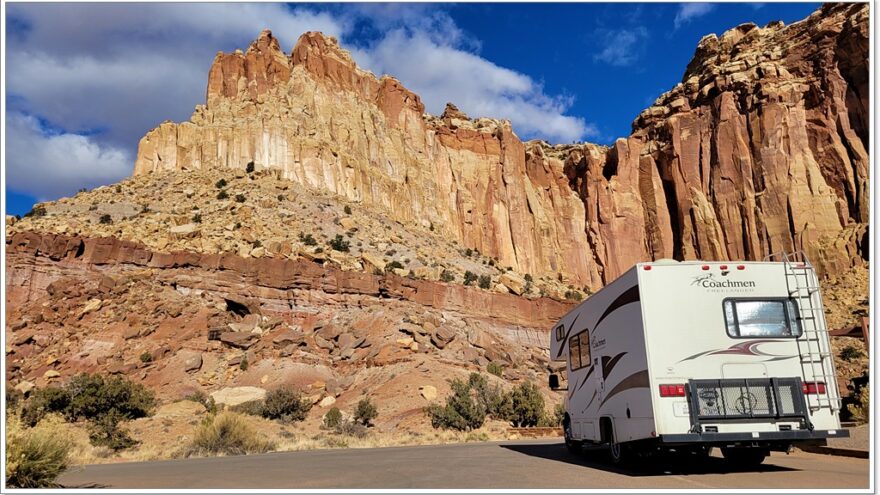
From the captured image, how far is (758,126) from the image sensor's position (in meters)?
73.9

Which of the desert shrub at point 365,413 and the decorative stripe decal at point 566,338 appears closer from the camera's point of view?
the decorative stripe decal at point 566,338

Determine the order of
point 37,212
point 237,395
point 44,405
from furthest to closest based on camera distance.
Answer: point 37,212, point 237,395, point 44,405

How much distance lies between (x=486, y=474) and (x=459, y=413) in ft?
48.5

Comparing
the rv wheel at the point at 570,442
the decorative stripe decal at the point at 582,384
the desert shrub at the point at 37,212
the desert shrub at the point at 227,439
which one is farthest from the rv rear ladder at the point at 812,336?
the desert shrub at the point at 37,212

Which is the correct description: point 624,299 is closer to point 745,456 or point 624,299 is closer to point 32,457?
point 745,456

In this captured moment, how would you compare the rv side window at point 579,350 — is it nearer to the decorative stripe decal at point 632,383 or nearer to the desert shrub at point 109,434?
the decorative stripe decal at point 632,383

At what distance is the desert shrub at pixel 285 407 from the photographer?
82.6 ft

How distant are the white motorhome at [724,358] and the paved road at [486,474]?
23.6 inches

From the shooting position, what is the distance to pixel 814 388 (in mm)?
9930

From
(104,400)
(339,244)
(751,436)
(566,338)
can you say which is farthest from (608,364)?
(339,244)

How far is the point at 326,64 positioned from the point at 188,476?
210 ft

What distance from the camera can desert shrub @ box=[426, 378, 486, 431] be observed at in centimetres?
2456

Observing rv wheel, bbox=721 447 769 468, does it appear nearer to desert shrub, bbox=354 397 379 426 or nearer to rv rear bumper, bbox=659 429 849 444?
rv rear bumper, bbox=659 429 849 444

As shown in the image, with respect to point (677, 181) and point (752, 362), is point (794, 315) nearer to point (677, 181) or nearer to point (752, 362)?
point (752, 362)
